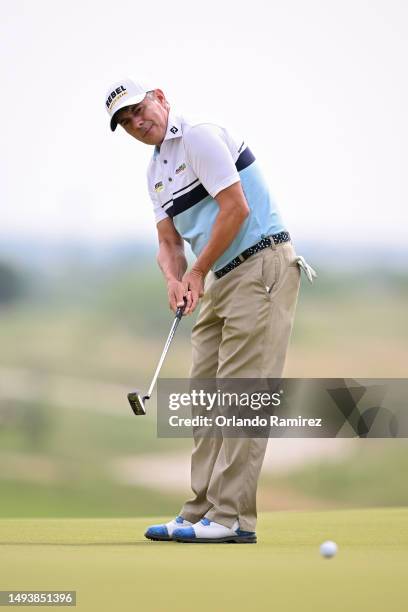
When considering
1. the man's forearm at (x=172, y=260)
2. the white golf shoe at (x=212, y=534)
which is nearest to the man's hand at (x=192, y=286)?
the man's forearm at (x=172, y=260)

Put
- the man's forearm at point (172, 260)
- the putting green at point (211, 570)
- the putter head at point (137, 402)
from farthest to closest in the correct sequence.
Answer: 1. the man's forearm at point (172, 260)
2. the putter head at point (137, 402)
3. the putting green at point (211, 570)

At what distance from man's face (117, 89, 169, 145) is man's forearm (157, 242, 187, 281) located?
433 millimetres

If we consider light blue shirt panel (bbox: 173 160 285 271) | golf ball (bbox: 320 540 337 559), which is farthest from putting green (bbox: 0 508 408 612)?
light blue shirt panel (bbox: 173 160 285 271)

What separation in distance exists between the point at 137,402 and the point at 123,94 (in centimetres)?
111

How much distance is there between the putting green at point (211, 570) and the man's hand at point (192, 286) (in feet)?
2.79

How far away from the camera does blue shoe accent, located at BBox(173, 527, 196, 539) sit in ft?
13.3

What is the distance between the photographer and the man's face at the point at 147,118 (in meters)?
4.14

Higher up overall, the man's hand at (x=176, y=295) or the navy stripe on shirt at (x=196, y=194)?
the navy stripe on shirt at (x=196, y=194)

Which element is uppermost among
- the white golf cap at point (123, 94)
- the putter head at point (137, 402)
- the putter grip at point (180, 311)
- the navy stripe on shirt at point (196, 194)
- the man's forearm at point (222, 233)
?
the white golf cap at point (123, 94)

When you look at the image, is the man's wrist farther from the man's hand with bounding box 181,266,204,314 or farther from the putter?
the putter

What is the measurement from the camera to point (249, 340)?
411 cm

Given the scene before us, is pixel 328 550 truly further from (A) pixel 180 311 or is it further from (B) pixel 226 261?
(B) pixel 226 261

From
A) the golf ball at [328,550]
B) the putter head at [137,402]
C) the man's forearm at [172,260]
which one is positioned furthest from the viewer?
the man's forearm at [172,260]

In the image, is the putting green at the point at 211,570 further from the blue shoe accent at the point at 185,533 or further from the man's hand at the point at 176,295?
the man's hand at the point at 176,295
